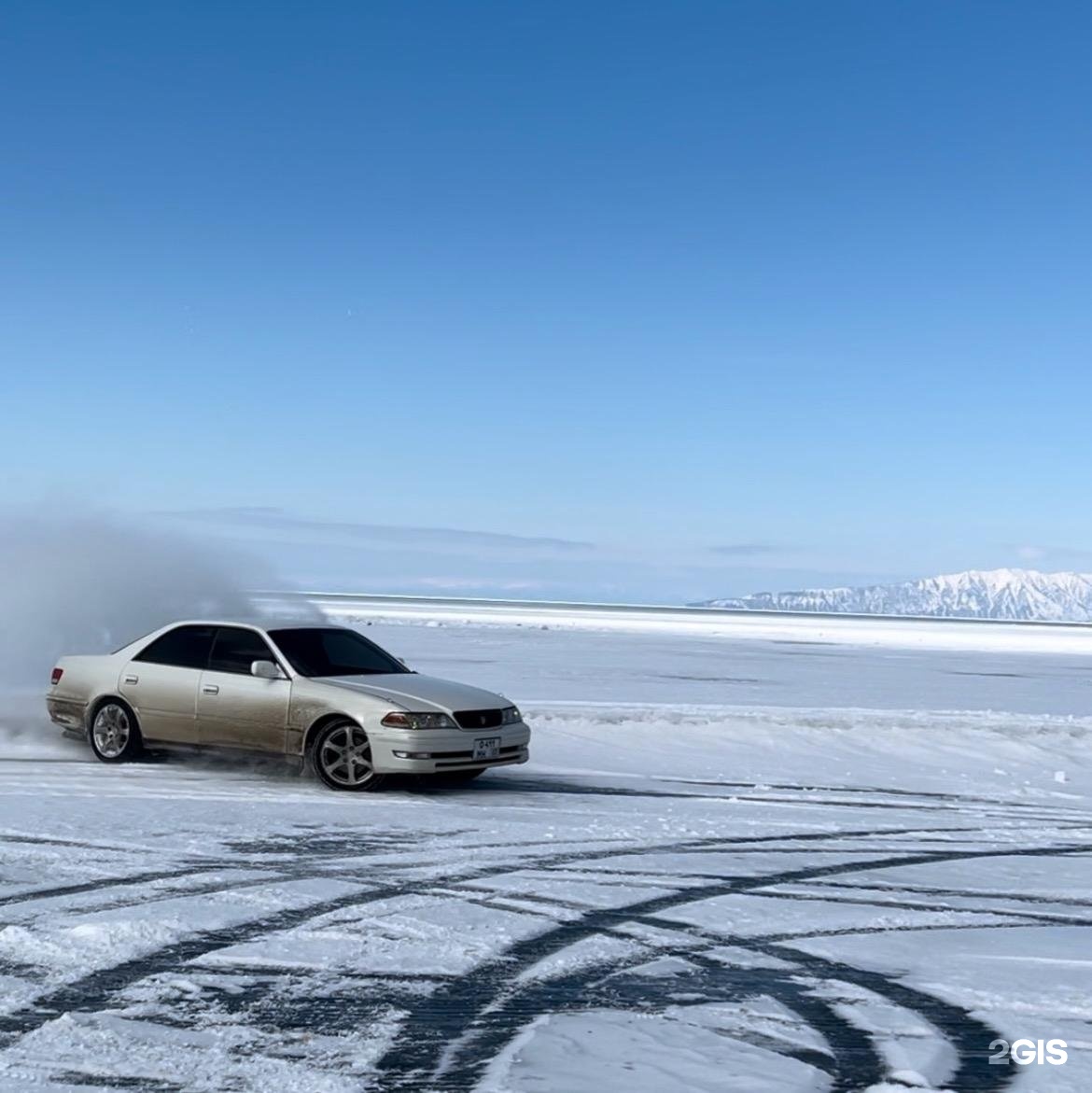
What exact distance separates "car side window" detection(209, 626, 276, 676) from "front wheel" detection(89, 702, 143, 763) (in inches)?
43.9

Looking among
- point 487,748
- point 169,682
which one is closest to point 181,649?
point 169,682

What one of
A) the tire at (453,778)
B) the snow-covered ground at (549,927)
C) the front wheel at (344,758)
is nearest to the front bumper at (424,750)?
the front wheel at (344,758)

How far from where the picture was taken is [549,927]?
6984mm

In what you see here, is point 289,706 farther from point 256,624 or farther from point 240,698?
point 256,624

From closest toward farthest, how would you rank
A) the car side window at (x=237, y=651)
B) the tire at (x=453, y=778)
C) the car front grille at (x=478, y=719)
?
the car front grille at (x=478, y=719) → the tire at (x=453, y=778) → the car side window at (x=237, y=651)

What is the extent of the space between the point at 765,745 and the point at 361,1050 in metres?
Answer: 11.8

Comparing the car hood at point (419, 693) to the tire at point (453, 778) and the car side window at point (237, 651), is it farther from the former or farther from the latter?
the car side window at point (237, 651)

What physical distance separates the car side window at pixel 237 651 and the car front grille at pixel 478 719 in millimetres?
1925

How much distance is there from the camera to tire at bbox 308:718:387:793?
11.7 metres

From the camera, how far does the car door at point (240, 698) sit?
40.0ft

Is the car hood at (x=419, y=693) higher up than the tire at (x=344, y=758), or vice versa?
the car hood at (x=419, y=693)

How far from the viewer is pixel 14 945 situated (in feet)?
20.9

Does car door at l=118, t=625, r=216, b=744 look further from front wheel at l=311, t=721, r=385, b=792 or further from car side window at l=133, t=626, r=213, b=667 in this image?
front wheel at l=311, t=721, r=385, b=792

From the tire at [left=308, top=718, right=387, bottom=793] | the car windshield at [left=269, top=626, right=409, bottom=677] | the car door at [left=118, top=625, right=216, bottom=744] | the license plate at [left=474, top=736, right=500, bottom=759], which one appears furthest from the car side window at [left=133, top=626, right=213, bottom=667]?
the license plate at [left=474, top=736, right=500, bottom=759]
